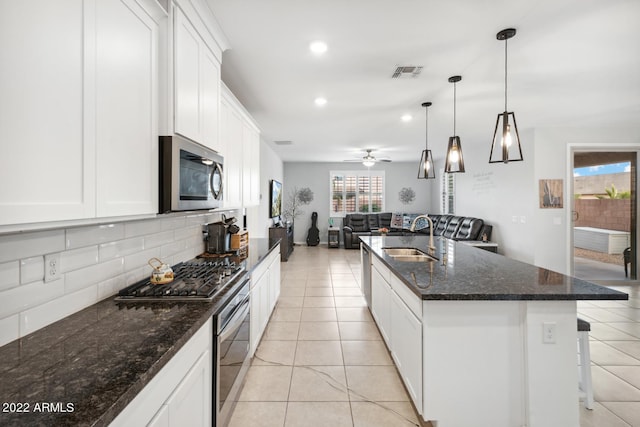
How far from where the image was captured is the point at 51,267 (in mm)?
1266

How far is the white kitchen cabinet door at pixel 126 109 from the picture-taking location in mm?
1198

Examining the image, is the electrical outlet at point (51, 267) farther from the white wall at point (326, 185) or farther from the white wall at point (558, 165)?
the white wall at point (326, 185)

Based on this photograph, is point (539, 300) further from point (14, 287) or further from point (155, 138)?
point (14, 287)

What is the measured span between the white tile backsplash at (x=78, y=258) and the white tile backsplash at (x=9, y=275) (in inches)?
7.4

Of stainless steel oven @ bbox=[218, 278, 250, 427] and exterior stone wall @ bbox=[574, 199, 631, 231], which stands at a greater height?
exterior stone wall @ bbox=[574, 199, 631, 231]

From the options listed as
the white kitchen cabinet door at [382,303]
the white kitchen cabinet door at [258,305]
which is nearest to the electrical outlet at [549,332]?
the white kitchen cabinet door at [382,303]

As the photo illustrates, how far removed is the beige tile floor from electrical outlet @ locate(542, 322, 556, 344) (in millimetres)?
807

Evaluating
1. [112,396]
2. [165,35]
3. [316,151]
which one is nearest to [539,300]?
[112,396]

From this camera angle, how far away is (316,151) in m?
7.91

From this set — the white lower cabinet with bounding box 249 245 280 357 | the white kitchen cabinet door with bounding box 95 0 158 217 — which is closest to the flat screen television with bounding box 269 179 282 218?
the white lower cabinet with bounding box 249 245 280 357

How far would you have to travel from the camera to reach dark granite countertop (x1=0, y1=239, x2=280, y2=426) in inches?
30.4

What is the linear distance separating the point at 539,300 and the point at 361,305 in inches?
105

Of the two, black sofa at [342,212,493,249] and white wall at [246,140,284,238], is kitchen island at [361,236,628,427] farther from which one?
black sofa at [342,212,493,249]

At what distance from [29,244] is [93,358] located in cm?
55
